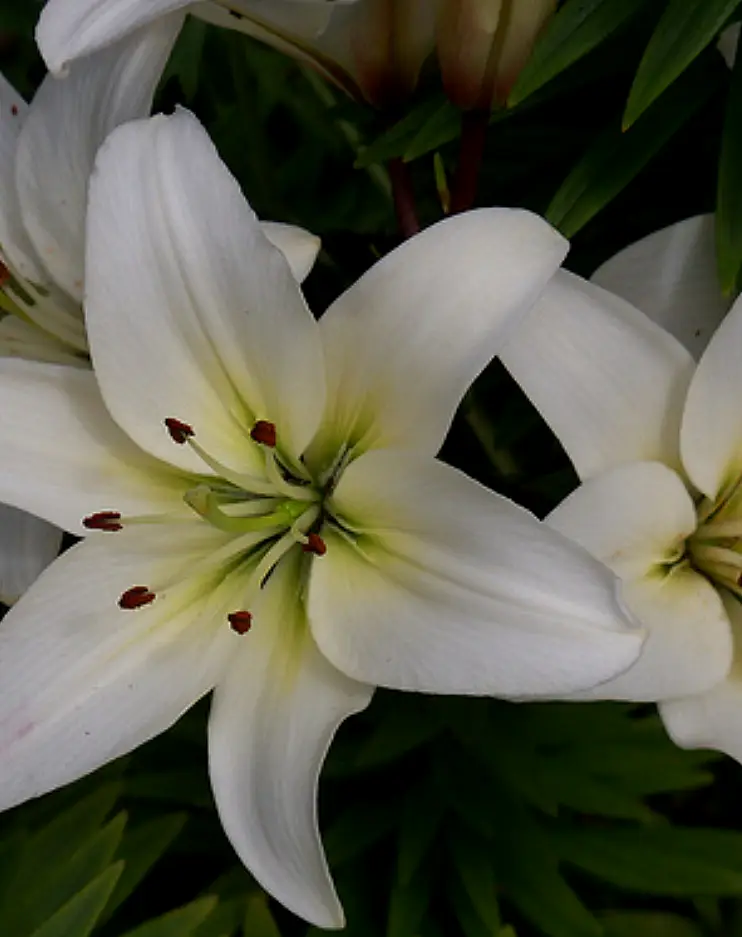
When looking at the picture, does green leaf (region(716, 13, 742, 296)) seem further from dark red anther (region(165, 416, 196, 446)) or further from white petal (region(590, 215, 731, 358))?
dark red anther (region(165, 416, 196, 446))

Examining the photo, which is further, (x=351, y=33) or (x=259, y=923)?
(x=259, y=923)

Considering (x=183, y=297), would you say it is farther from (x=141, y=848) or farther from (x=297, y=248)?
(x=141, y=848)

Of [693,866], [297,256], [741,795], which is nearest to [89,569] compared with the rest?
[297,256]

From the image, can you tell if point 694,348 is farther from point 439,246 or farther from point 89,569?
point 89,569

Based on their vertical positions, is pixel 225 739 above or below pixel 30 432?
below

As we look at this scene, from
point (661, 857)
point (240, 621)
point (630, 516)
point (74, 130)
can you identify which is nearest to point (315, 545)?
point (240, 621)
